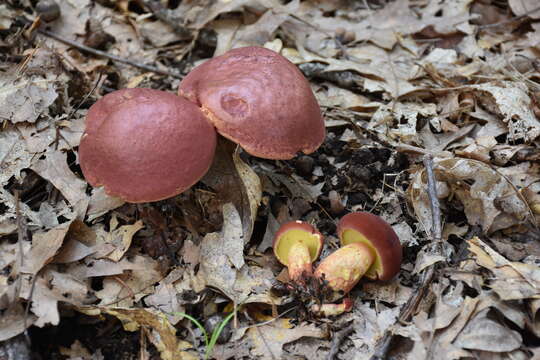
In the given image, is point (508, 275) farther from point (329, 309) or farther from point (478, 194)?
point (329, 309)

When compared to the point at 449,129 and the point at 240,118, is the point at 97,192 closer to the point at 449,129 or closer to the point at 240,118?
the point at 240,118

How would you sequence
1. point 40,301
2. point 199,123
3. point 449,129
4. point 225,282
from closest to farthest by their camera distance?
point 40,301
point 199,123
point 225,282
point 449,129

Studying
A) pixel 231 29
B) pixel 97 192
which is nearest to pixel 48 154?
pixel 97 192

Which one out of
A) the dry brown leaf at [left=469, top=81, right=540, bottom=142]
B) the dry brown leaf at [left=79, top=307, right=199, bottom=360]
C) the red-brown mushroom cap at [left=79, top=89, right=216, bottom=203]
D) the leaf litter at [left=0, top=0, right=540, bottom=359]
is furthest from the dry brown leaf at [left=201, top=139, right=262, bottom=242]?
the dry brown leaf at [left=469, top=81, right=540, bottom=142]

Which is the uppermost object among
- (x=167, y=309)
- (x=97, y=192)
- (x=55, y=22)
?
(x=55, y=22)

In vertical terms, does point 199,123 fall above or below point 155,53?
above

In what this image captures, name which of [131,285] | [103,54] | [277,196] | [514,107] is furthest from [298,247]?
[103,54]
